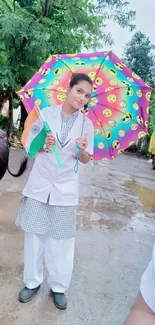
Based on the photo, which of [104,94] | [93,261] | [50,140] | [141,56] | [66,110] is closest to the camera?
[50,140]

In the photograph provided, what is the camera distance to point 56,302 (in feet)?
7.80

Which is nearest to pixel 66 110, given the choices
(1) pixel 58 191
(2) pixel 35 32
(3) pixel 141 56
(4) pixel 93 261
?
(1) pixel 58 191

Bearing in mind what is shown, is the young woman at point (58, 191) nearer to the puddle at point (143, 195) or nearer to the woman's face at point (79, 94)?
the woman's face at point (79, 94)

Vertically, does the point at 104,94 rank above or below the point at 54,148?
above

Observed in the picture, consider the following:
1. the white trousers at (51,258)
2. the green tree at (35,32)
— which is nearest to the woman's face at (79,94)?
the white trousers at (51,258)

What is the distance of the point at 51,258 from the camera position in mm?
2354

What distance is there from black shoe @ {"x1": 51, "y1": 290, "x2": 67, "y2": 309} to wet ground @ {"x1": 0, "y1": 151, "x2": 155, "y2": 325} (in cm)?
4

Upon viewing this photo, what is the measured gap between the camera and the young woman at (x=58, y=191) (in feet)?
7.45

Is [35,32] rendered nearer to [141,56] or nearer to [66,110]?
[66,110]

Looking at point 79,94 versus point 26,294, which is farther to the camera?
point 26,294

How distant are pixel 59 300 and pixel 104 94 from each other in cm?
161

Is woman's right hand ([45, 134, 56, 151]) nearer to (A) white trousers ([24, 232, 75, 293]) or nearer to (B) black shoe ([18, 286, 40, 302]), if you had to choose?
(A) white trousers ([24, 232, 75, 293])

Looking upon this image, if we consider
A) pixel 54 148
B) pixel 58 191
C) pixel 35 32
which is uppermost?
pixel 35 32

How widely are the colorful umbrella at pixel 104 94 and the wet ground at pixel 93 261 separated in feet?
3.74
